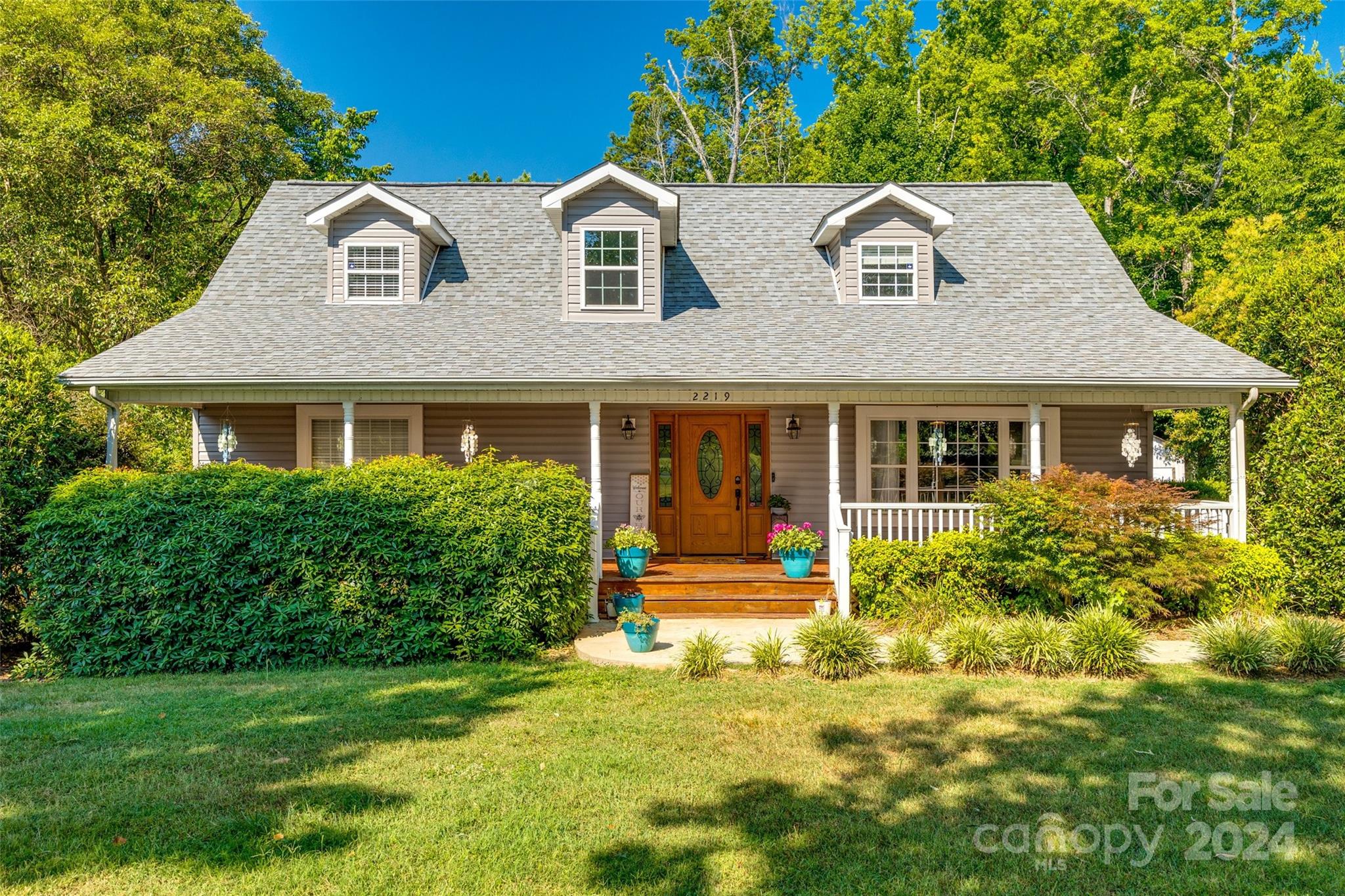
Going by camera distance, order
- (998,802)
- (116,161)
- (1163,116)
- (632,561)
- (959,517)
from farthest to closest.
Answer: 1. (1163,116)
2. (116,161)
3. (632,561)
4. (959,517)
5. (998,802)

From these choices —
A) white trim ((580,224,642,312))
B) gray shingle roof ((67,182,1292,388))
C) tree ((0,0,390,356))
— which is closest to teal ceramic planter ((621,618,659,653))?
gray shingle roof ((67,182,1292,388))

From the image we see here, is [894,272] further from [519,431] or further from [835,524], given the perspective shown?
[519,431]

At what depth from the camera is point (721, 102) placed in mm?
30266

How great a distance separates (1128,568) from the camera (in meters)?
Answer: 8.70

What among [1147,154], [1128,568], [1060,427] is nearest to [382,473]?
[1128,568]

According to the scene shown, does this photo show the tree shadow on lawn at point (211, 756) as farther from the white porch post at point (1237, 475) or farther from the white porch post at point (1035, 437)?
the white porch post at point (1237, 475)

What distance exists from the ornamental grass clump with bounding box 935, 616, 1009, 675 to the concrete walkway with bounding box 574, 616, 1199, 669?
69 cm

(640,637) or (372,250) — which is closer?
(640,637)

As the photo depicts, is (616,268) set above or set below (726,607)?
above

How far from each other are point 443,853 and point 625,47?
30868 mm

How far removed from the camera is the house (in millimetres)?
10266

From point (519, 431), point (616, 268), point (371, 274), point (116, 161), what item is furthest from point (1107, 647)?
point (116, 161)

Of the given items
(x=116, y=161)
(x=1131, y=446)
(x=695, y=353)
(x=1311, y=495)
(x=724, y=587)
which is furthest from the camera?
(x=116, y=161)

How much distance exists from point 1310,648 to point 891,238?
7.73 m
